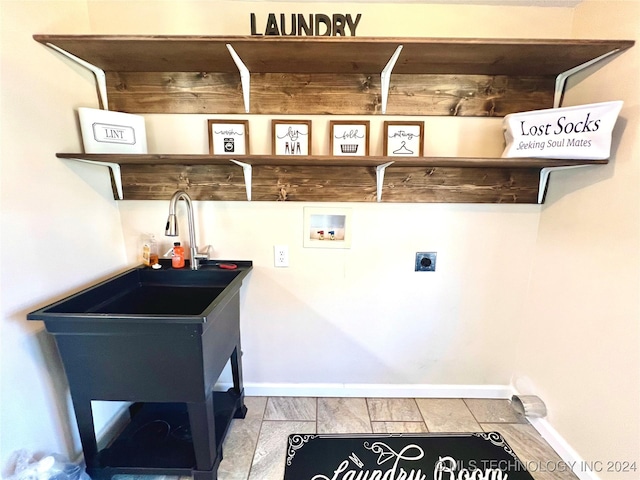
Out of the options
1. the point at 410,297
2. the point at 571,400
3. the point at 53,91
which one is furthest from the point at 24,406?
the point at 571,400

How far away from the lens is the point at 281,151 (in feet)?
5.04

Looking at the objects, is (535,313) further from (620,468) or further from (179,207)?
(179,207)

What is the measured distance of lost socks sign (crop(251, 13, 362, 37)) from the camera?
1328 mm

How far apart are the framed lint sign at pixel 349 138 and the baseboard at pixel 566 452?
1.77 meters

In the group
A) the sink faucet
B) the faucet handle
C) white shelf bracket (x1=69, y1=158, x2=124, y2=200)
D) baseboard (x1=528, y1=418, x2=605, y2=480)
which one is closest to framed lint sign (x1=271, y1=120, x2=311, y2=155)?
the sink faucet

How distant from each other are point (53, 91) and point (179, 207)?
2.28 feet

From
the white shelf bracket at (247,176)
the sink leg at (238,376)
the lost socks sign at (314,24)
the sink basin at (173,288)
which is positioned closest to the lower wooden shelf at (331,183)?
the white shelf bracket at (247,176)

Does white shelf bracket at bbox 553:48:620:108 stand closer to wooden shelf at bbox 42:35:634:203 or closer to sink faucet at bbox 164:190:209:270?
wooden shelf at bbox 42:35:634:203

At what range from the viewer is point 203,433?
1178 millimetres

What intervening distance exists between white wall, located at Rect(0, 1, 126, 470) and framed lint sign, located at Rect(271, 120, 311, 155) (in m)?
0.93

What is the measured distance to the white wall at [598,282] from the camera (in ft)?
3.78

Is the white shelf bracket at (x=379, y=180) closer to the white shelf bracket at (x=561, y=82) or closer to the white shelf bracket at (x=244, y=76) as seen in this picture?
the white shelf bracket at (x=244, y=76)

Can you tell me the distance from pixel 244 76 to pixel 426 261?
54.6 inches

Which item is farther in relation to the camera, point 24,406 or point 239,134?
point 239,134
